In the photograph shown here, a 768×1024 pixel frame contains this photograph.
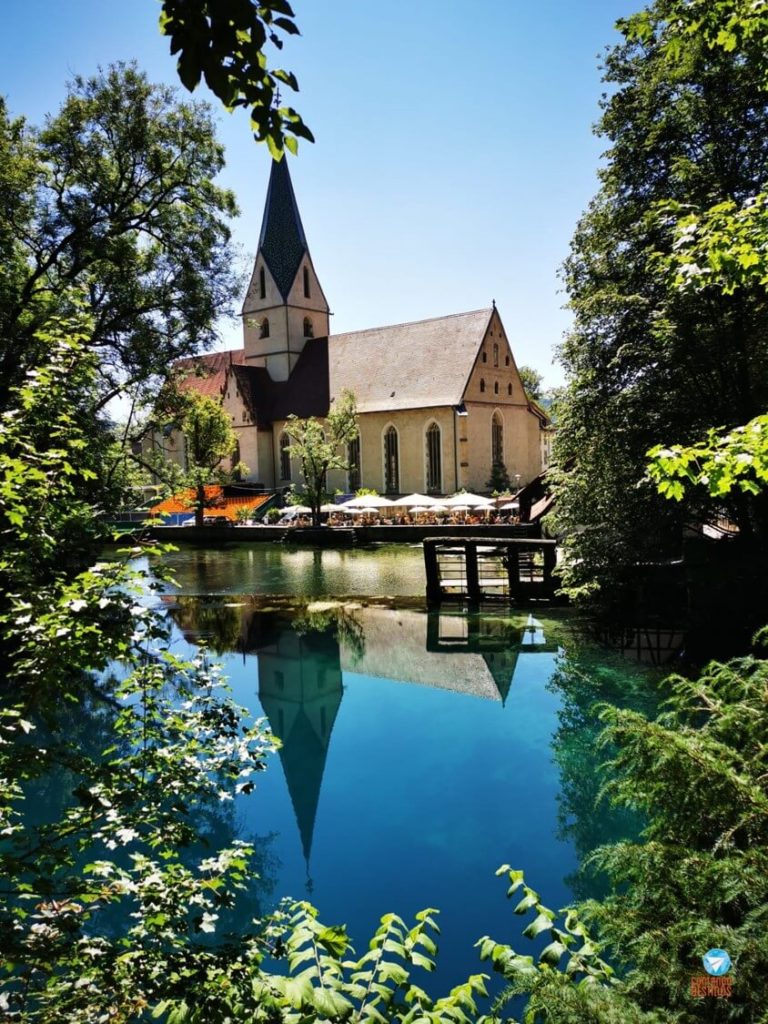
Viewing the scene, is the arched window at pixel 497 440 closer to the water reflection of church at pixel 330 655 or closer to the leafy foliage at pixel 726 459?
the water reflection of church at pixel 330 655

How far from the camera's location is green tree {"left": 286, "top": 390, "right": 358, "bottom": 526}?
120 feet

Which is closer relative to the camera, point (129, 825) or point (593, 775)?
point (129, 825)

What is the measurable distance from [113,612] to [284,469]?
46759 mm

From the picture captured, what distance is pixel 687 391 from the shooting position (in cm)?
1268

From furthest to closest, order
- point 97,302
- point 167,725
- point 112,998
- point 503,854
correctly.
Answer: point 97,302 → point 503,854 → point 167,725 → point 112,998

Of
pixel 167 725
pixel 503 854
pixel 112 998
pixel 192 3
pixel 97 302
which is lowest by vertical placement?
pixel 503 854

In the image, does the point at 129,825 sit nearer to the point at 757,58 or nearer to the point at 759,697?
the point at 759,697

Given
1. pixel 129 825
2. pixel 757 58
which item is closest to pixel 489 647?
pixel 757 58

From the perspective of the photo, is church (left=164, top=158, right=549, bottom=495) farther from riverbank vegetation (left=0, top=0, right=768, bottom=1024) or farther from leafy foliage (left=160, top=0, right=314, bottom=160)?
leafy foliage (left=160, top=0, right=314, bottom=160)

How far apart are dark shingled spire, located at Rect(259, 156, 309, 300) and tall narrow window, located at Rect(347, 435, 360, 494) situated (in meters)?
12.8

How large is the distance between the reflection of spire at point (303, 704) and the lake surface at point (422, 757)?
1.4 inches

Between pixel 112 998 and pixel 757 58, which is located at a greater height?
pixel 757 58

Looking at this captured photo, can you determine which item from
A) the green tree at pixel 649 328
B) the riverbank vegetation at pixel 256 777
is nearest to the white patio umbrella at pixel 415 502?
the green tree at pixel 649 328

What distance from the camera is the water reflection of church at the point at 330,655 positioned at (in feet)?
34.2
